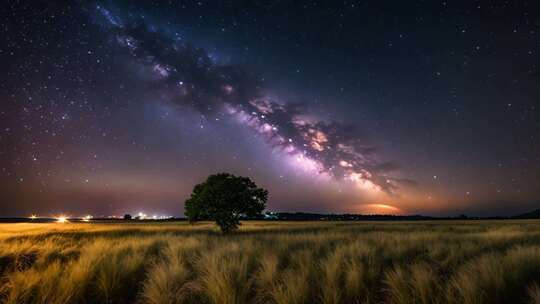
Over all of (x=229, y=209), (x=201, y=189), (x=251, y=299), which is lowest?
(x=251, y=299)

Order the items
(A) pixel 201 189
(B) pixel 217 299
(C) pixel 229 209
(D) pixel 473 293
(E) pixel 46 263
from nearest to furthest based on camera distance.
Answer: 1. (D) pixel 473 293
2. (B) pixel 217 299
3. (E) pixel 46 263
4. (C) pixel 229 209
5. (A) pixel 201 189

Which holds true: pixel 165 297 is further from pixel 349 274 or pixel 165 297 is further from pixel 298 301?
pixel 349 274

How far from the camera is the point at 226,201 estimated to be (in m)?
26.6

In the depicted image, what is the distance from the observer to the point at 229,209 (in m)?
27.0

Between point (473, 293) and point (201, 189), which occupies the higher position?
point (201, 189)

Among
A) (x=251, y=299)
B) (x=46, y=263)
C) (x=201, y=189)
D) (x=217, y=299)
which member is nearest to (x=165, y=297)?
(x=217, y=299)

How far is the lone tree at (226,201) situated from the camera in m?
26.6

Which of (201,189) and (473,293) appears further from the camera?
(201,189)

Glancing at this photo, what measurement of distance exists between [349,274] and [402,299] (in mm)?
1313

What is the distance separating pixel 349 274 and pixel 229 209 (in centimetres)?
2168

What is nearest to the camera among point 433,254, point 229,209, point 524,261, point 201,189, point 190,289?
point 190,289

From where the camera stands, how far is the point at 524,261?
7.18m

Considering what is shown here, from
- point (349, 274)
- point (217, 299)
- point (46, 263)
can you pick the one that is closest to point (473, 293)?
point (349, 274)

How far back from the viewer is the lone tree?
26.6m
